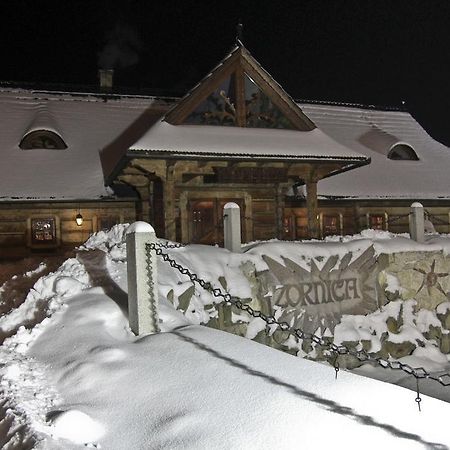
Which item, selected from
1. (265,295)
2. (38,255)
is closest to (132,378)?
(265,295)

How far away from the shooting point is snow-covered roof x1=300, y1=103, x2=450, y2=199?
18188mm

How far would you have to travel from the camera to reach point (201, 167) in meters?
13.2

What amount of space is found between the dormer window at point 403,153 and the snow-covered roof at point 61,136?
10589 millimetres

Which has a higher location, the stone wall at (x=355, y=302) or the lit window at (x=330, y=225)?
the lit window at (x=330, y=225)

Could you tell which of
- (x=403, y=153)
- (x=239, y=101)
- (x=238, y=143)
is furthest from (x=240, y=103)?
(x=403, y=153)

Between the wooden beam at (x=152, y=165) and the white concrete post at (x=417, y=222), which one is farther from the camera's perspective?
the white concrete post at (x=417, y=222)

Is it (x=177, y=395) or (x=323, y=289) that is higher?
(x=323, y=289)

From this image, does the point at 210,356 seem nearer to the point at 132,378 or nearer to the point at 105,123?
the point at 132,378

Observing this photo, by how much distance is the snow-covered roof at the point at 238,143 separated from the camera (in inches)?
463

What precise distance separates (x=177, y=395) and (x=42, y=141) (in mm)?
14966

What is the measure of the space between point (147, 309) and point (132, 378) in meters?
1.55

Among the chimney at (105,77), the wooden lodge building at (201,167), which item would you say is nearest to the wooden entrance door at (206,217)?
the wooden lodge building at (201,167)

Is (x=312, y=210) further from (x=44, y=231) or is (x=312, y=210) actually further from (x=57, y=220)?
(x=44, y=231)

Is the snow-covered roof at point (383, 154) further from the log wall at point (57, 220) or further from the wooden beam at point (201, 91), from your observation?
the log wall at point (57, 220)
